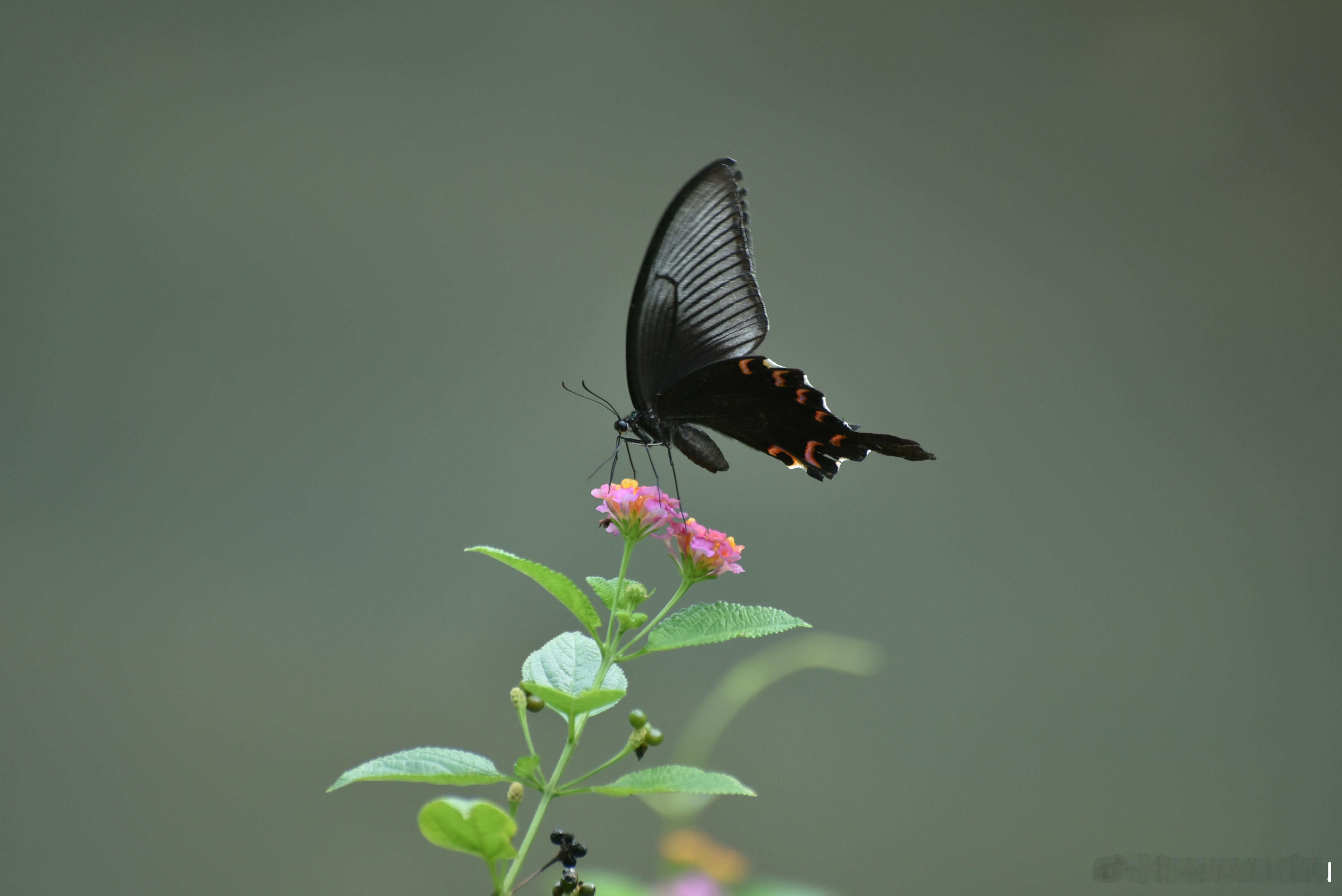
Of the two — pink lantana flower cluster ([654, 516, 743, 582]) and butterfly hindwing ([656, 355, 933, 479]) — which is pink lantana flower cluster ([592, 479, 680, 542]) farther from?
butterfly hindwing ([656, 355, 933, 479])

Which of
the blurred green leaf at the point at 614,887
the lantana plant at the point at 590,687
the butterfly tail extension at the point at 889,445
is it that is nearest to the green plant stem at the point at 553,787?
the lantana plant at the point at 590,687

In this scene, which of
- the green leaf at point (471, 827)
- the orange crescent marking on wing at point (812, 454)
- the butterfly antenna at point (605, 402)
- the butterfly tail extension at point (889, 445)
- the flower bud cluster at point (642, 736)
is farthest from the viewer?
the butterfly antenna at point (605, 402)

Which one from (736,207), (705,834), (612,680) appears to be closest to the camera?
(612,680)

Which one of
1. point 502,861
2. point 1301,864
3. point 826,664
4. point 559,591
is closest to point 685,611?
point 559,591

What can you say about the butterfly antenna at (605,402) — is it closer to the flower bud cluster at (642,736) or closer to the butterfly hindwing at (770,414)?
the butterfly hindwing at (770,414)

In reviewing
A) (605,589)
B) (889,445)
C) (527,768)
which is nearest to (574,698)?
(527,768)

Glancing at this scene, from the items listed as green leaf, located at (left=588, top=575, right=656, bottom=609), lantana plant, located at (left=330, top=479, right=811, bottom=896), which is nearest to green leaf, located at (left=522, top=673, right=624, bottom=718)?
lantana plant, located at (left=330, top=479, right=811, bottom=896)

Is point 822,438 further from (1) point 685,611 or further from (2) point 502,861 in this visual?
(2) point 502,861

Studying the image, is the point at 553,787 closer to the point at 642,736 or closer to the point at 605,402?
the point at 642,736
